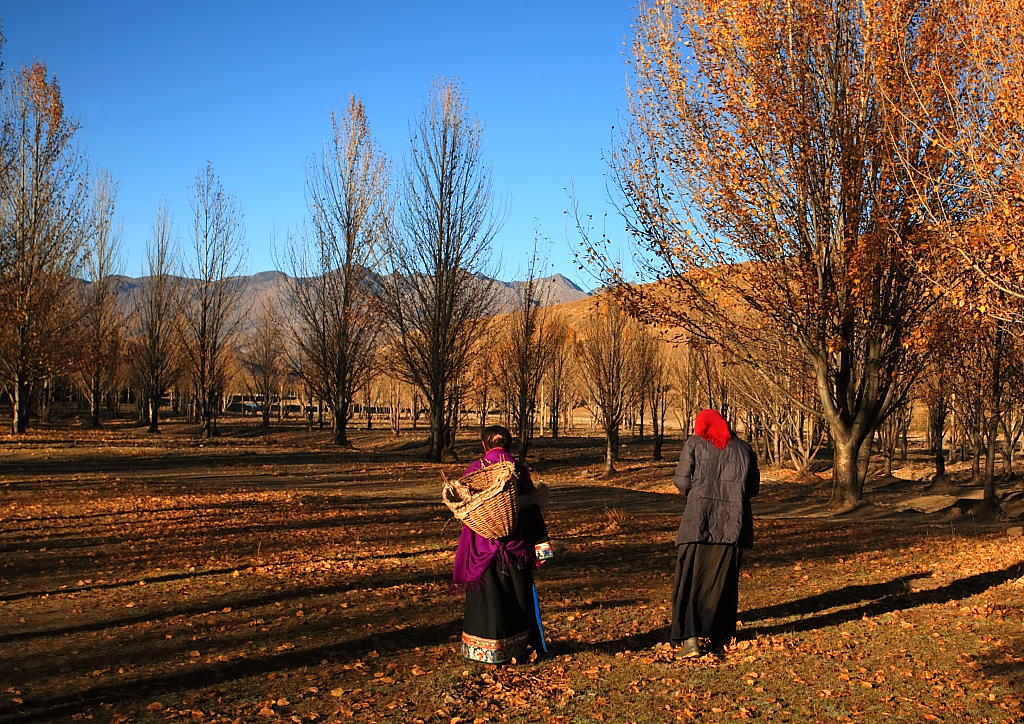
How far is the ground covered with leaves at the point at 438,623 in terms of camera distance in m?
5.29

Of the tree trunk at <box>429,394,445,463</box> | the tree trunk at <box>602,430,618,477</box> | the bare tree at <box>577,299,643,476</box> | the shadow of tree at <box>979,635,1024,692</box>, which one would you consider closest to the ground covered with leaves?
the shadow of tree at <box>979,635,1024,692</box>

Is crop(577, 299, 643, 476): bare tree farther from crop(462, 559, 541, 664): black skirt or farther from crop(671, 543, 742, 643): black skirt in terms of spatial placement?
crop(462, 559, 541, 664): black skirt

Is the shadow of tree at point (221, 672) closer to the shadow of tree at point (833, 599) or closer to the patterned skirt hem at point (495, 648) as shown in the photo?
the patterned skirt hem at point (495, 648)

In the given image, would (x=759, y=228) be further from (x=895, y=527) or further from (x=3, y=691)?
(x=3, y=691)

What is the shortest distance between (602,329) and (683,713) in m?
26.3

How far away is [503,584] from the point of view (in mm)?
6062

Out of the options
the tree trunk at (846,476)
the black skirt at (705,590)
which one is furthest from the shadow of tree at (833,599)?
the tree trunk at (846,476)

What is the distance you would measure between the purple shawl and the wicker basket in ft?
0.31

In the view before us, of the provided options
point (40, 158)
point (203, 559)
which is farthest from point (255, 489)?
point (40, 158)

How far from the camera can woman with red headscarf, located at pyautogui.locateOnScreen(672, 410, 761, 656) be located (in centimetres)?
613

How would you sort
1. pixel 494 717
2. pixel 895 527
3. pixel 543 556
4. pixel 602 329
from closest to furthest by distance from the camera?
pixel 494 717, pixel 543 556, pixel 895 527, pixel 602 329

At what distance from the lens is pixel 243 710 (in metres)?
5.17

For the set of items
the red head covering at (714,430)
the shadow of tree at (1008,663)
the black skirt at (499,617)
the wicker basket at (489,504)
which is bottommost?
the shadow of tree at (1008,663)

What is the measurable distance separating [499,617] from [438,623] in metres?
1.49
